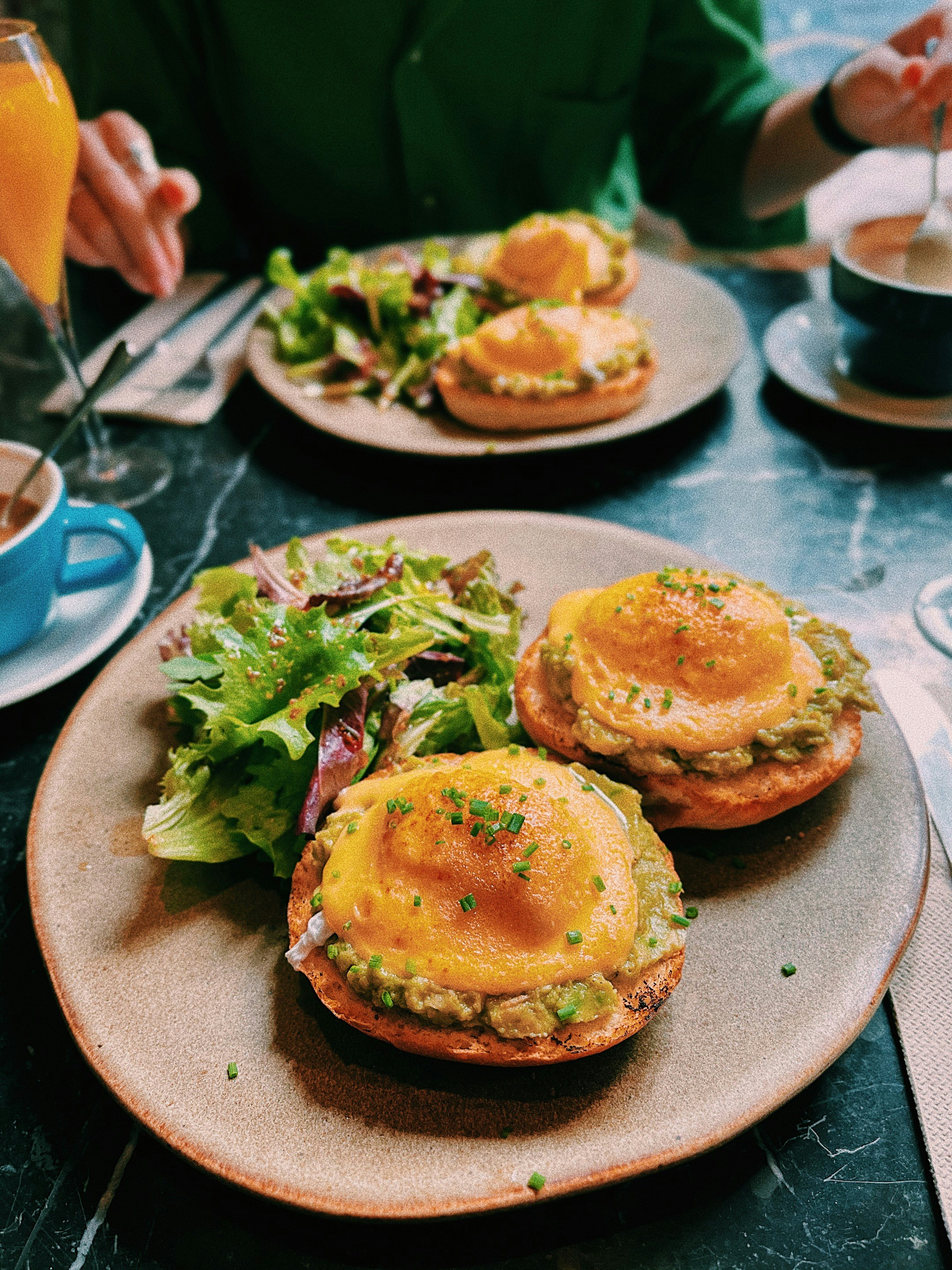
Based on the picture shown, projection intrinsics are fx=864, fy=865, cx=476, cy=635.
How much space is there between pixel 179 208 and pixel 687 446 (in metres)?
1.87

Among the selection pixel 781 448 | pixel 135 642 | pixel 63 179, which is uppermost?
pixel 63 179

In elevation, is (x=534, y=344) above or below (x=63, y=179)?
below

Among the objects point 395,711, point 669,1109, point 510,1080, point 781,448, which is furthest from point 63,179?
point 669,1109

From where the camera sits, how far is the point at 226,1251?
3.83 feet

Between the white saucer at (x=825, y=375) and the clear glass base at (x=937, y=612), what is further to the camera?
the white saucer at (x=825, y=375)

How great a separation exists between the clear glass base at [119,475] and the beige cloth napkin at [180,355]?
190 millimetres

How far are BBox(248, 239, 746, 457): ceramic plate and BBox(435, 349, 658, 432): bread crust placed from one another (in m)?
0.03

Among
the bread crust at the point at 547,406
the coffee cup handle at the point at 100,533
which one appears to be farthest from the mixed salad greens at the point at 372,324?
the coffee cup handle at the point at 100,533

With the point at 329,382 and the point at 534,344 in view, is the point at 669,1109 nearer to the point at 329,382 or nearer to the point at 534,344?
the point at 534,344

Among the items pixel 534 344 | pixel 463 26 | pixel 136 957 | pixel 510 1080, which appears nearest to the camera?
pixel 510 1080

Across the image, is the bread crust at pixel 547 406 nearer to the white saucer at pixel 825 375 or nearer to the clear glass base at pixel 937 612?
the white saucer at pixel 825 375

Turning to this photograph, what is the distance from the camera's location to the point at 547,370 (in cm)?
267

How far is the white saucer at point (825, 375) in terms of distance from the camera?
2.67 m

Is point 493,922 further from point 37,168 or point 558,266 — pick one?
point 558,266
